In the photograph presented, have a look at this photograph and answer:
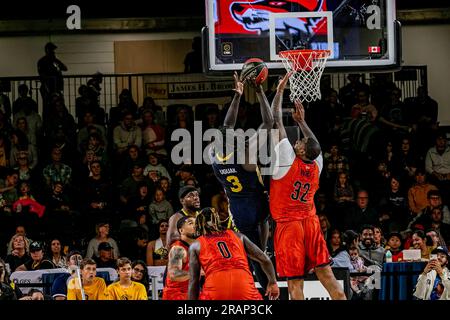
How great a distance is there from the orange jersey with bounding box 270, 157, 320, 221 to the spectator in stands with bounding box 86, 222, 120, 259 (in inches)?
149

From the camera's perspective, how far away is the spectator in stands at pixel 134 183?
1708cm

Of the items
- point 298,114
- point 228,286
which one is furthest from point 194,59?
point 228,286

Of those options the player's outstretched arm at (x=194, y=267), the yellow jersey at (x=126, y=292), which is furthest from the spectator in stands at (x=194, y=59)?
the player's outstretched arm at (x=194, y=267)

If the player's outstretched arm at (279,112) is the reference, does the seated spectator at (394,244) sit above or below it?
below

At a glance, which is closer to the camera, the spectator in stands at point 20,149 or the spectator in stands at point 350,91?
the spectator in stands at point 20,149

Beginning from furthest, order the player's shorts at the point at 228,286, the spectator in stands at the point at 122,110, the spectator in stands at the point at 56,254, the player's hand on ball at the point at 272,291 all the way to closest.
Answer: the spectator in stands at the point at 122,110, the spectator in stands at the point at 56,254, the player's hand on ball at the point at 272,291, the player's shorts at the point at 228,286

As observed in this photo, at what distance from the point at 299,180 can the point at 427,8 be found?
9.61 meters

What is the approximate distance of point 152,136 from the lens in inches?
736

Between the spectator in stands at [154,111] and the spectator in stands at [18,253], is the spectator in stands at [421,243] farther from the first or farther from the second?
the spectator in stands at [154,111]

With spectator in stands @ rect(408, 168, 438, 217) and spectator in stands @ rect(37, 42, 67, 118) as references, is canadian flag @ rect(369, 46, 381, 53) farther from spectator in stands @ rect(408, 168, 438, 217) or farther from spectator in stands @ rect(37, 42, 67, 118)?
spectator in stands @ rect(37, 42, 67, 118)

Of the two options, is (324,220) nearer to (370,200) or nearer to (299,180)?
(370,200)

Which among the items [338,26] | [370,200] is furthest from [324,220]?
[338,26]

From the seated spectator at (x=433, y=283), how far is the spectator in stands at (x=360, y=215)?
3.13 metres

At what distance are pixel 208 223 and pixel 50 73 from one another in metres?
9.59
